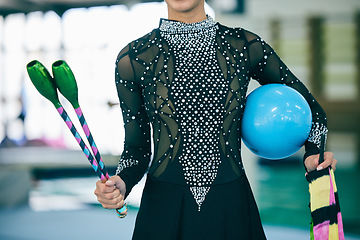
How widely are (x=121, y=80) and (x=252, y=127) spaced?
0.36 metres

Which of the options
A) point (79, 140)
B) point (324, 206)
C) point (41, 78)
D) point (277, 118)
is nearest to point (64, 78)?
point (41, 78)

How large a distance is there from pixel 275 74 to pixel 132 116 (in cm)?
40

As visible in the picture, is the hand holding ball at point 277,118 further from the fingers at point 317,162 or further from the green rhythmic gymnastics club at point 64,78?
the green rhythmic gymnastics club at point 64,78

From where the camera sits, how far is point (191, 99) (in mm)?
1057

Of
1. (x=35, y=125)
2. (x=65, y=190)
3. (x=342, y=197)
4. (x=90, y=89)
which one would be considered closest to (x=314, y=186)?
(x=342, y=197)

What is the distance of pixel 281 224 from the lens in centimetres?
364

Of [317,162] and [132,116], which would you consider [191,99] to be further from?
[317,162]

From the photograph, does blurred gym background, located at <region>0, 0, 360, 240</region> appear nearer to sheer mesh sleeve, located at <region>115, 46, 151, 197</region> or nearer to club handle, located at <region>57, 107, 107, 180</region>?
sheer mesh sleeve, located at <region>115, 46, 151, 197</region>

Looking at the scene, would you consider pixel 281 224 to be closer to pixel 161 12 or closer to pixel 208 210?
pixel 208 210

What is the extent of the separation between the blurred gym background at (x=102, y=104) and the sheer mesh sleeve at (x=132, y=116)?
2.39m

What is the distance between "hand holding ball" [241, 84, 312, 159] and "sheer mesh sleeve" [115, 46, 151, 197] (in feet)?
0.88

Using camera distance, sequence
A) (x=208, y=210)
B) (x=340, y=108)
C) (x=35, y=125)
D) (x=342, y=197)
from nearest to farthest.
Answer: (x=208, y=210) < (x=342, y=197) < (x=35, y=125) < (x=340, y=108)

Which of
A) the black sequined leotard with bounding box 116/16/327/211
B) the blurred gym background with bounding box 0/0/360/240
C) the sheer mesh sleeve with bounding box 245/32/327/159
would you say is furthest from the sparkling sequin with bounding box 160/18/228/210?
the blurred gym background with bounding box 0/0/360/240

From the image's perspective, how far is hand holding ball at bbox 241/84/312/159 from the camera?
109 cm
